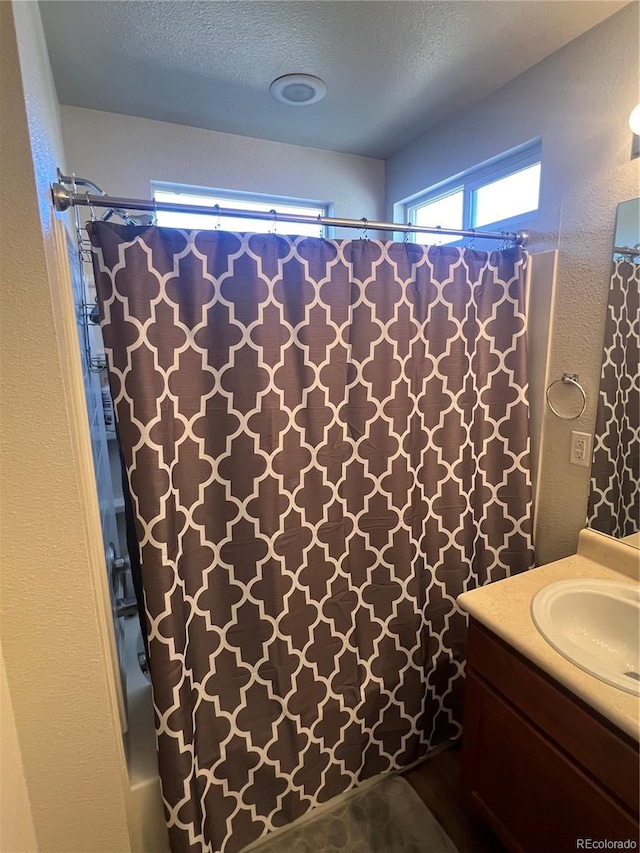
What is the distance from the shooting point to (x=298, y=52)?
140 centimetres

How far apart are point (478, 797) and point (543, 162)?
2108mm

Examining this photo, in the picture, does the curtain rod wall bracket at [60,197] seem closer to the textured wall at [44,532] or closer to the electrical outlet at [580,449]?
the textured wall at [44,532]

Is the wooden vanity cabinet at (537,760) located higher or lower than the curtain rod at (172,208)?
lower

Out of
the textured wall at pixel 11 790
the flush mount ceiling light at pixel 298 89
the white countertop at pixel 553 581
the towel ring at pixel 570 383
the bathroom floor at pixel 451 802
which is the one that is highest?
the flush mount ceiling light at pixel 298 89

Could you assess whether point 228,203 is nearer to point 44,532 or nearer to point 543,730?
point 44,532

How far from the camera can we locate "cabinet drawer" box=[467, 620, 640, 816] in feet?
2.92

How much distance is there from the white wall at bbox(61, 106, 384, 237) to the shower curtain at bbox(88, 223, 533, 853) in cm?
104

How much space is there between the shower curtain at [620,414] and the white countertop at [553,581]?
86 mm

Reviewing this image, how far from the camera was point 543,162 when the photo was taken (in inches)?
60.9

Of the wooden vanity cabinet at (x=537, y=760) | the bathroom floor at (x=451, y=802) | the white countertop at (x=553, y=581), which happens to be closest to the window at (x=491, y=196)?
the white countertop at (x=553, y=581)

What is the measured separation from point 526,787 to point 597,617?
49cm

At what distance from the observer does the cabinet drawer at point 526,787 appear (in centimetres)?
96

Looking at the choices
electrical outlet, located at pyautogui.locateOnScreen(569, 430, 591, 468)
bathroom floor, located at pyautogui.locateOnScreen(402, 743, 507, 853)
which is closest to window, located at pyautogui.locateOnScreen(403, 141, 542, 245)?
electrical outlet, located at pyautogui.locateOnScreen(569, 430, 591, 468)

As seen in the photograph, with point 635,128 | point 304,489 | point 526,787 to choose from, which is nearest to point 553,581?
point 526,787
